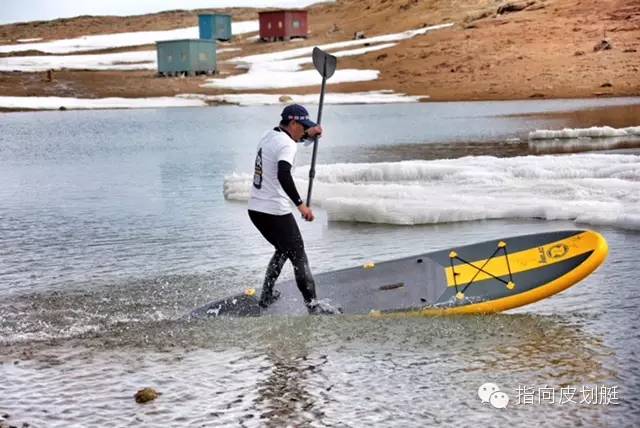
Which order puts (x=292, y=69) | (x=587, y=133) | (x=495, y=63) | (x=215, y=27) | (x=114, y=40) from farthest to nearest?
(x=114, y=40), (x=215, y=27), (x=292, y=69), (x=495, y=63), (x=587, y=133)

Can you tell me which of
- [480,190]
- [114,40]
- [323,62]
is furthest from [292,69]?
[323,62]

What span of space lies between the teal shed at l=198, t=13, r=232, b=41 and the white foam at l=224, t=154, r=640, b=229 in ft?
278

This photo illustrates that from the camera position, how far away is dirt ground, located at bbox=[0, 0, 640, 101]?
59.1 m

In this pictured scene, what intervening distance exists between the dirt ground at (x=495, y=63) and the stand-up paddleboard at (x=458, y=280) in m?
47.6

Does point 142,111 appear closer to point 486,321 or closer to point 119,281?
point 119,281

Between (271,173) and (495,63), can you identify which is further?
(495,63)

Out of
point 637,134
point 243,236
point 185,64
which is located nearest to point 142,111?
point 185,64

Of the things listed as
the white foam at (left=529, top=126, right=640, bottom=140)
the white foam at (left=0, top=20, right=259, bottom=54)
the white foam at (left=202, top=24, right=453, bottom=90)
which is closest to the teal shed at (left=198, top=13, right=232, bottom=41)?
the white foam at (left=0, top=20, right=259, bottom=54)

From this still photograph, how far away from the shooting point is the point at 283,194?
31.0 ft

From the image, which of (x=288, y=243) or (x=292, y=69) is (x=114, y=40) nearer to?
(x=292, y=69)

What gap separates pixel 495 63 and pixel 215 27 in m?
46.2

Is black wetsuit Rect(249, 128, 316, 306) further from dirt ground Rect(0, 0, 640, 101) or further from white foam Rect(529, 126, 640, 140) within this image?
dirt ground Rect(0, 0, 640, 101)

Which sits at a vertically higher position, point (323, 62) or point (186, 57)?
point (323, 62)

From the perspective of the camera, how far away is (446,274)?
1012 centimetres
